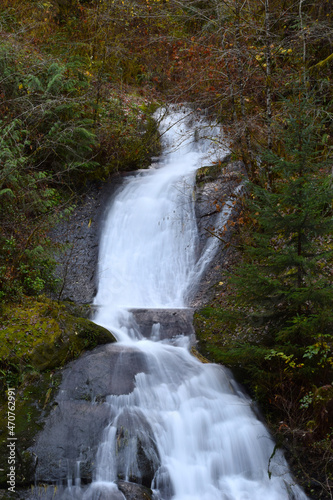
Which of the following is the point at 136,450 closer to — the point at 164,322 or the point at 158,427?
the point at 158,427

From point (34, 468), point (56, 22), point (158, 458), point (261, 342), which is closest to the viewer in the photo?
point (34, 468)

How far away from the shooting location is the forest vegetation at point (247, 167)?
5438 mm

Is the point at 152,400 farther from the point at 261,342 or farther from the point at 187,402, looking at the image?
the point at 261,342

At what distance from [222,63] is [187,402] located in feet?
28.0

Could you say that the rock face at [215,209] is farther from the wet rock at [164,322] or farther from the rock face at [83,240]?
the rock face at [83,240]

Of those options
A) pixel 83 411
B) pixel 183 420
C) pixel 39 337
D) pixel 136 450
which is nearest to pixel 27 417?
pixel 83 411

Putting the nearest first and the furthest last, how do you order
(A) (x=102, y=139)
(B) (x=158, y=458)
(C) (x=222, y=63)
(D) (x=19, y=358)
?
(B) (x=158, y=458), (D) (x=19, y=358), (C) (x=222, y=63), (A) (x=102, y=139)

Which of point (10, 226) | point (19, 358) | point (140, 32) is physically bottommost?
point (19, 358)

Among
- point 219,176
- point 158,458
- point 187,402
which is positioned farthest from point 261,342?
point 219,176

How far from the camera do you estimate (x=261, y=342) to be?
19.8 ft

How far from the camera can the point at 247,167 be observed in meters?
8.88

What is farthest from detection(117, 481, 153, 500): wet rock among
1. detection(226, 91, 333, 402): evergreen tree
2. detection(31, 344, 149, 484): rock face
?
detection(226, 91, 333, 402): evergreen tree

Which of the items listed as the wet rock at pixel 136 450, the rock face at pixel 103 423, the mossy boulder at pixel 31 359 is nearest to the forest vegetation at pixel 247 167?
the mossy boulder at pixel 31 359

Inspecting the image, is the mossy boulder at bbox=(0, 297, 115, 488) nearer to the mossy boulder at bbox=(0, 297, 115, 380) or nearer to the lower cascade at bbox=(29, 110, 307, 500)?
the mossy boulder at bbox=(0, 297, 115, 380)
